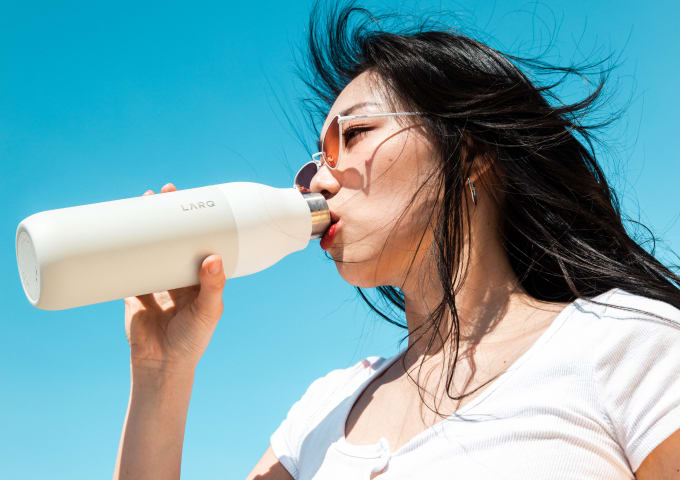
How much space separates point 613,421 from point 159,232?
4.16 feet

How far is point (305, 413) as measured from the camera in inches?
99.1

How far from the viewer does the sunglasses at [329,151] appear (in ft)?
7.27

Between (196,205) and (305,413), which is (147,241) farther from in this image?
(305,413)

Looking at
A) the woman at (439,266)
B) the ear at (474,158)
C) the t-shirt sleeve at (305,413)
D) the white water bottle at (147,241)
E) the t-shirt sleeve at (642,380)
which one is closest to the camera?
the t-shirt sleeve at (642,380)

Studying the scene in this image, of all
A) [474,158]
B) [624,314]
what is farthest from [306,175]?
[624,314]

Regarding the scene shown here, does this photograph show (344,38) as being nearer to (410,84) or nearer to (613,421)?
(410,84)

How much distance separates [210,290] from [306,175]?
78cm

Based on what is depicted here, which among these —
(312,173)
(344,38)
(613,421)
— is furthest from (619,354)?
(344,38)

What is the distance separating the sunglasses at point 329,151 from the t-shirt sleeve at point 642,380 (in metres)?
1.02

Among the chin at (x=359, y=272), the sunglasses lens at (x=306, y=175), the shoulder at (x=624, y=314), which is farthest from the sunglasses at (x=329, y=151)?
the shoulder at (x=624, y=314)

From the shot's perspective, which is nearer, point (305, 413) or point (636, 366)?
point (636, 366)

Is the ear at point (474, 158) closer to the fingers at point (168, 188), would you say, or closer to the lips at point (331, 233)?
the lips at point (331, 233)

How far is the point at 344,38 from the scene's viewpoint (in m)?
2.89

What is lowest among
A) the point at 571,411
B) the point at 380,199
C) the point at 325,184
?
the point at 571,411
